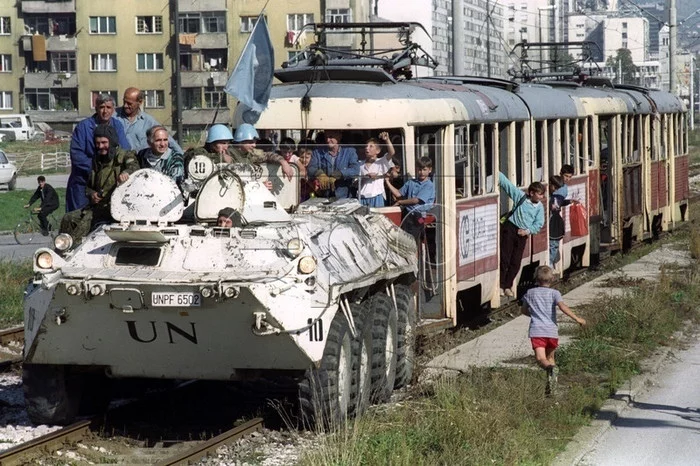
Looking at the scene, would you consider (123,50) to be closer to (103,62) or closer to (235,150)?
(103,62)

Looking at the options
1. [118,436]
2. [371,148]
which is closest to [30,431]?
[118,436]

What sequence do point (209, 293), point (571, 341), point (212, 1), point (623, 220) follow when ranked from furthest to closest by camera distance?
point (212, 1) → point (623, 220) → point (571, 341) → point (209, 293)

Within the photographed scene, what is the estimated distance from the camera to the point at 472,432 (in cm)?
962

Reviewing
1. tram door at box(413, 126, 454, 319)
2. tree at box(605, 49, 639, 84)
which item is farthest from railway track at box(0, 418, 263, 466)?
tree at box(605, 49, 639, 84)

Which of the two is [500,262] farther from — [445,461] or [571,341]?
[445,461]

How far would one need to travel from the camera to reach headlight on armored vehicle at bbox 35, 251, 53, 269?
33.4 feet

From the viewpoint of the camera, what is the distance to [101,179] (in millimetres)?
12031

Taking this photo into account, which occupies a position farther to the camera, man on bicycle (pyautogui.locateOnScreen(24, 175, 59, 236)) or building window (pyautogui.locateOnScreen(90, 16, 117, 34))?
building window (pyautogui.locateOnScreen(90, 16, 117, 34))

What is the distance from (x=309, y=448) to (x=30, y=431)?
244 centimetres

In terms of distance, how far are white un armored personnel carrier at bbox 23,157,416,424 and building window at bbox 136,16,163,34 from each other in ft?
222

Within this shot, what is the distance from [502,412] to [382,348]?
78.4 inches

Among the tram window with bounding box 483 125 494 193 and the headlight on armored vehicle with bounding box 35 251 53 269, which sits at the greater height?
the tram window with bounding box 483 125 494 193

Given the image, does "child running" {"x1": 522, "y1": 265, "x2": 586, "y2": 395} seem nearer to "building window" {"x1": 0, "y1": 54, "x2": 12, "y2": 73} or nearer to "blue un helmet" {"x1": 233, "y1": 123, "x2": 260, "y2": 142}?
"blue un helmet" {"x1": 233, "y1": 123, "x2": 260, "y2": 142}

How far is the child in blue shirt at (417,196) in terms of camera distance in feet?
44.7
